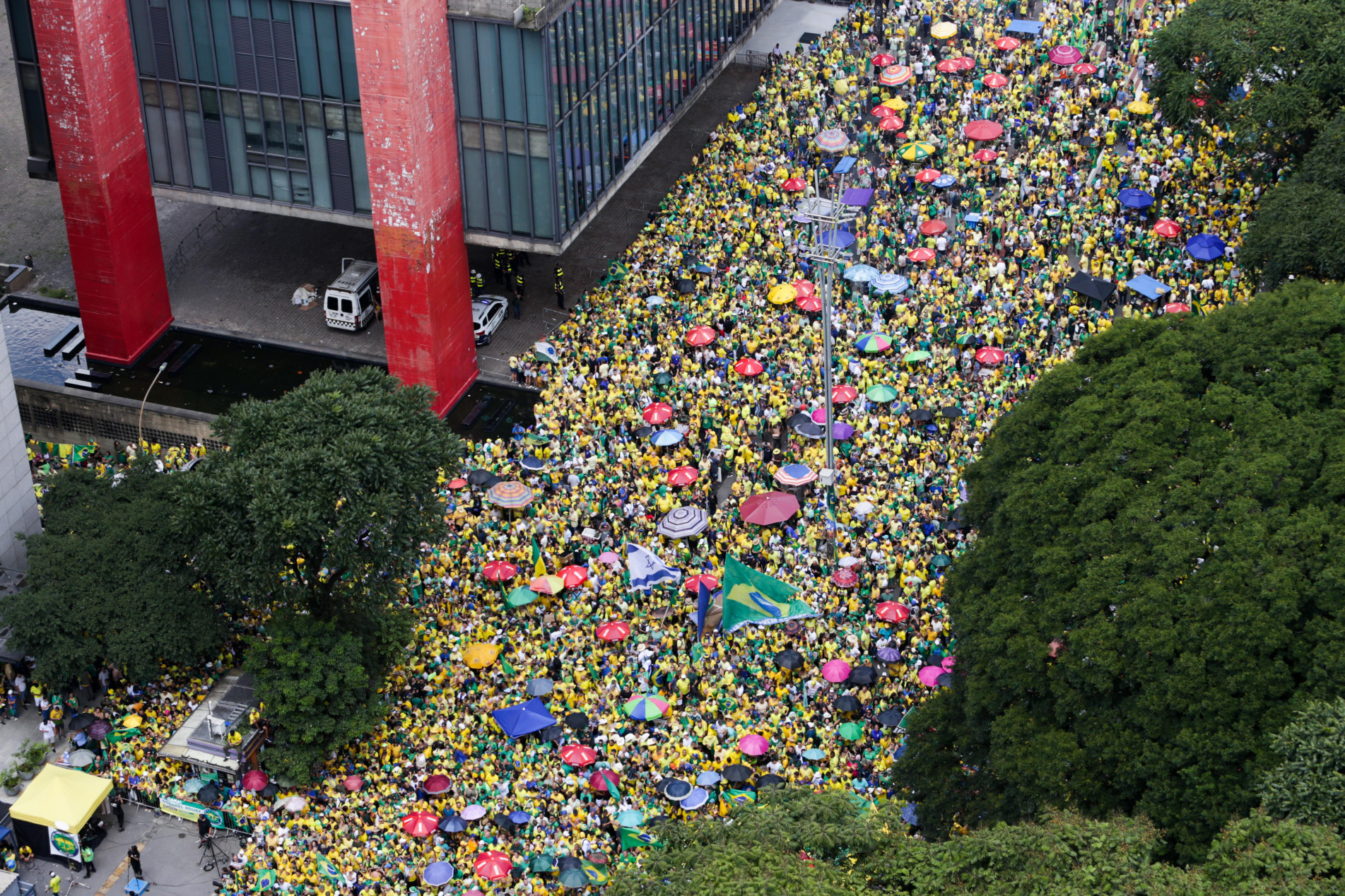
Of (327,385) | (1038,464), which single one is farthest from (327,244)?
(1038,464)

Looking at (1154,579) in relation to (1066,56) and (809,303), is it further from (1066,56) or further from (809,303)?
(1066,56)

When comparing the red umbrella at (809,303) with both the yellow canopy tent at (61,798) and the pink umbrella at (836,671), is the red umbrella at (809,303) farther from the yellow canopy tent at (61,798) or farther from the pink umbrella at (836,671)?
the yellow canopy tent at (61,798)

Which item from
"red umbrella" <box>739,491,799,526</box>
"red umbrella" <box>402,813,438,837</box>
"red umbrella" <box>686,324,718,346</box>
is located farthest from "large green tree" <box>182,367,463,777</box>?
"red umbrella" <box>686,324,718,346</box>

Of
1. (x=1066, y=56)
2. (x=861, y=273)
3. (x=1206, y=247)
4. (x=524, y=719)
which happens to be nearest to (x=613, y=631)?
(x=524, y=719)

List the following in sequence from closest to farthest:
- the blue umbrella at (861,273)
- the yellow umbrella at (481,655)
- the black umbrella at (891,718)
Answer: the black umbrella at (891,718) < the yellow umbrella at (481,655) < the blue umbrella at (861,273)

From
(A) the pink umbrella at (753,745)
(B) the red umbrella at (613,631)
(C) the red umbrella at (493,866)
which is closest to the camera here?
(C) the red umbrella at (493,866)

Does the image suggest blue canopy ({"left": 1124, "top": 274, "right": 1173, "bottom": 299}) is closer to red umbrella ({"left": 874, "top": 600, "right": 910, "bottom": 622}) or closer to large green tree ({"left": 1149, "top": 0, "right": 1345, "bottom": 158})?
large green tree ({"left": 1149, "top": 0, "right": 1345, "bottom": 158})

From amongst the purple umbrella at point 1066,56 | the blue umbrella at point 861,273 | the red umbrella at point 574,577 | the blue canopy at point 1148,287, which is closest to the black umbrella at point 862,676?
the red umbrella at point 574,577
